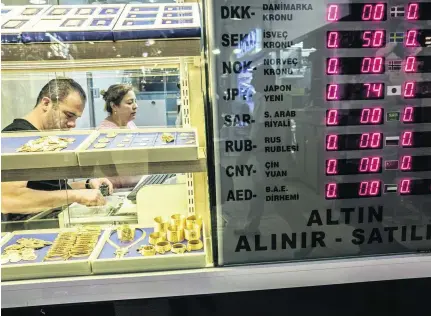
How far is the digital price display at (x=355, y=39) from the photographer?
4.77ft

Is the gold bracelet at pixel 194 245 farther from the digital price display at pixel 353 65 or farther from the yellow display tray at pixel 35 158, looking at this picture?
the digital price display at pixel 353 65

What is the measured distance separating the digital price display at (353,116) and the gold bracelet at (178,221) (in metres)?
0.77

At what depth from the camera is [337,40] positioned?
1.46 metres

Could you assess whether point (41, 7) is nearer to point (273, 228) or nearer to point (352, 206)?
point (273, 228)

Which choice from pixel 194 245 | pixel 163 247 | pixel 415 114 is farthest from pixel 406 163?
pixel 163 247

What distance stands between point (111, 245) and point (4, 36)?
0.91 m

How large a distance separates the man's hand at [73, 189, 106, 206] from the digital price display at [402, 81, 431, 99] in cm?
133

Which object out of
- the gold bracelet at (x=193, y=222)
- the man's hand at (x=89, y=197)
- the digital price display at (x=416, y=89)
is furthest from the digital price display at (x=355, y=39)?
the man's hand at (x=89, y=197)

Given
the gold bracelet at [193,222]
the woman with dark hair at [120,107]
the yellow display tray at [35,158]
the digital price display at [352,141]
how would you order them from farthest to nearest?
the gold bracelet at [193,222] < the woman with dark hair at [120,107] < the digital price display at [352,141] < the yellow display tray at [35,158]

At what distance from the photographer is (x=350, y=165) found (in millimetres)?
1529

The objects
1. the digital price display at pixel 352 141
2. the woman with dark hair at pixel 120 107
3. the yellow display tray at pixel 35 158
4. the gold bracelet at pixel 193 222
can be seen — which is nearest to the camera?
the yellow display tray at pixel 35 158

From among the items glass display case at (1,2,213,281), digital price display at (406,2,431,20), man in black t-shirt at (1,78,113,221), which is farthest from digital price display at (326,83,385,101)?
man in black t-shirt at (1,78,113,221)

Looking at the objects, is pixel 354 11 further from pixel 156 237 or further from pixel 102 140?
pixel 156 237

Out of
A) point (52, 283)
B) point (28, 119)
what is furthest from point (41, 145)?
point (52, 283)
